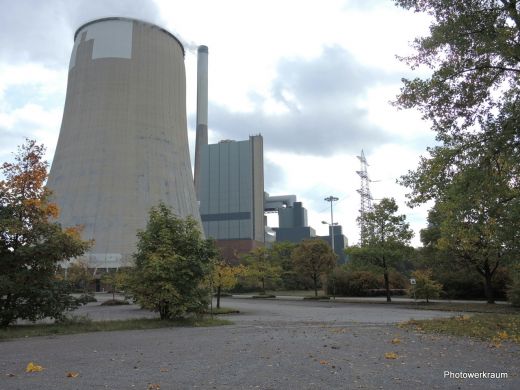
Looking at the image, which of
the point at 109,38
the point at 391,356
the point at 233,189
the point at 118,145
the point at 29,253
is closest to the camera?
the point at 391,356

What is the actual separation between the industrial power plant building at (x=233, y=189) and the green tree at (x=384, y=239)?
69425 millimetres

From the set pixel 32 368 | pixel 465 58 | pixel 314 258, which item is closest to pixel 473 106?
pixel 465 58

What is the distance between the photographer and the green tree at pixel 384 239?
98.7ft

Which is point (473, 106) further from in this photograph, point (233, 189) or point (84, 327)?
point (233, 189)

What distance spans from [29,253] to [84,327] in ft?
7.86

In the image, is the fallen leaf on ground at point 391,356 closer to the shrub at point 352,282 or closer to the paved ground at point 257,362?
the paved ground at point 257,362

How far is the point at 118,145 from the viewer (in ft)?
128

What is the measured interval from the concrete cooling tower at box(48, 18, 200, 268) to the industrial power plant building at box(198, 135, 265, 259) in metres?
60.2

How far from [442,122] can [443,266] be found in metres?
22.8

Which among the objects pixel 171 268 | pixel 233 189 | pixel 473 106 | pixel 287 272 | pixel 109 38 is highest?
pixel 109 38

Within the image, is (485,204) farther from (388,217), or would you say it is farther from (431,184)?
(388,217)

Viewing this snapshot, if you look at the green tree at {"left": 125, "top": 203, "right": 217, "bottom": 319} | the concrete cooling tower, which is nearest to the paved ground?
the green tree at {"left": 125, "top": 203, "right": 217, "bottom": 319}

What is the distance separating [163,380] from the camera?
17.5ft

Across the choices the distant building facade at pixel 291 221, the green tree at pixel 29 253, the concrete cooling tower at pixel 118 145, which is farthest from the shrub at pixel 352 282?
the distant building facade at pixel 291 221
